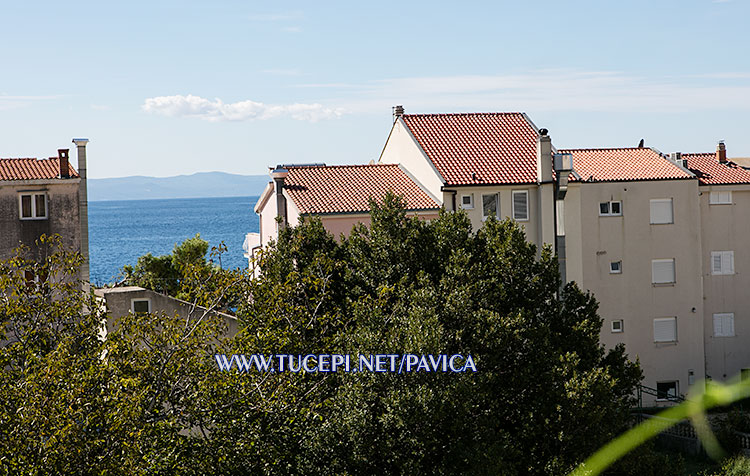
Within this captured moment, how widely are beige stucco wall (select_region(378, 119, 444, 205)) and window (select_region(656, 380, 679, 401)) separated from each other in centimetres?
1649

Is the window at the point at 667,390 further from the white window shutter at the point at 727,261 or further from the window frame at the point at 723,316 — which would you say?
the white window shutter at the point at 727,261

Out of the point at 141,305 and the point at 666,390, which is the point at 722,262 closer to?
the point at 666,390

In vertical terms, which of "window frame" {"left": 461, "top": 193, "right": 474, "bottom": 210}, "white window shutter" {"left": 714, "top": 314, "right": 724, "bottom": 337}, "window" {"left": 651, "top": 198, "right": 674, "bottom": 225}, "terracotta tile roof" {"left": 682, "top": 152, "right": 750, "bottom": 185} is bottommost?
"white window shutter" {"left": 714, "top": 314, "right": 724, "bottom": 337}

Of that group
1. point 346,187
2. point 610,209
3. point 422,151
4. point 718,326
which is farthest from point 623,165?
point 346,187

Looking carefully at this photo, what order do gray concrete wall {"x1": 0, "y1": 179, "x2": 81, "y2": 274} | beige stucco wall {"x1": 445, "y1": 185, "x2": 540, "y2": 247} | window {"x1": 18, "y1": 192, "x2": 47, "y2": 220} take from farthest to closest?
beige stucco wall {"x1": 445, "y1": 185, "x2": 540, "y2": 247}, window {"x1": 18, "y1": 192, "x2": 47, "y2": 220}, gray concrete wall {"x1": 0, "y1": 179, "x2": 81, "y2": 274}

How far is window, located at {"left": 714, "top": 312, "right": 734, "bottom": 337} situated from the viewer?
161 ft

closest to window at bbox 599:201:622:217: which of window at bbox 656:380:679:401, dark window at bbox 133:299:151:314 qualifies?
window at bbox 656:380:679:401

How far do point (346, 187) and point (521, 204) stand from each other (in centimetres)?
818

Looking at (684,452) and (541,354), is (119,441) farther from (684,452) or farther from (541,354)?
(684,452)

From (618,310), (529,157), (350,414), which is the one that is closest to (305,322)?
(350,414)

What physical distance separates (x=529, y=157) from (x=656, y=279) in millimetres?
10754

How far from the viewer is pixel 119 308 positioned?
30766 mm

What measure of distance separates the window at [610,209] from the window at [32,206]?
27.3 m

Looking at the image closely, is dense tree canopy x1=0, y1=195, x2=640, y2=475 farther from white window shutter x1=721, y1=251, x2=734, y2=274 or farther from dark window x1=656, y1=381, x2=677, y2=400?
white window shutter x1=721, y1=251, x2=734, y2=274
